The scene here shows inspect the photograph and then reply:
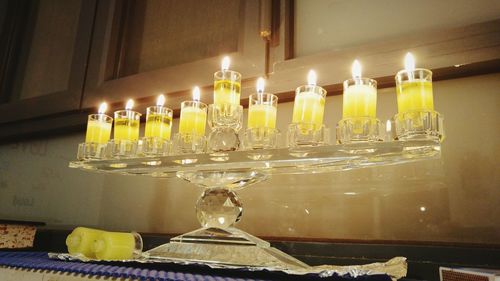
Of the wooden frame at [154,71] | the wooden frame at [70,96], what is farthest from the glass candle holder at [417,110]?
the wooden frame at [70,96]

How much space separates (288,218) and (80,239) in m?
0.53

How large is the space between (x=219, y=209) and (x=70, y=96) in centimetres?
100

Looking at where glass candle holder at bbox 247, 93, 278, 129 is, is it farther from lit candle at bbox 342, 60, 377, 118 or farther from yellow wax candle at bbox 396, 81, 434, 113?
yellow wax candle at bbox 396, 81, 434, 113

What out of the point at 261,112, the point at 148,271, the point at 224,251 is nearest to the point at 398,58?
the point at 261,112

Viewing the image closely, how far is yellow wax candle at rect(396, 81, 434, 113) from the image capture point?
0.71m

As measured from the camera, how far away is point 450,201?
88 cm

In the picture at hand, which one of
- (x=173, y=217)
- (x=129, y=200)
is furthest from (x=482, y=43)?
(x=129, y=200)

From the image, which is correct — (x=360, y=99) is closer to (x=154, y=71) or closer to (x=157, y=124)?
(x=157, y=124)

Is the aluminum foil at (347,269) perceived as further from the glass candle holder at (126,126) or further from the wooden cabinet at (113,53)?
the wooden cabinet at (113,53)

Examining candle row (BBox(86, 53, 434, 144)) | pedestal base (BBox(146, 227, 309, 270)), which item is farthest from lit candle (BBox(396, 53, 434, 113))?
pedestal base (BBox(146, 227, 309, 270))

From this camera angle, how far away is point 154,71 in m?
1.41

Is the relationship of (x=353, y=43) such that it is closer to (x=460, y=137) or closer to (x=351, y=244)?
(x=460, y=137)

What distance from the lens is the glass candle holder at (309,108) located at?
0.79m

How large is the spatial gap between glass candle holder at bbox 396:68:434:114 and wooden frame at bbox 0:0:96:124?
49.0 inches
